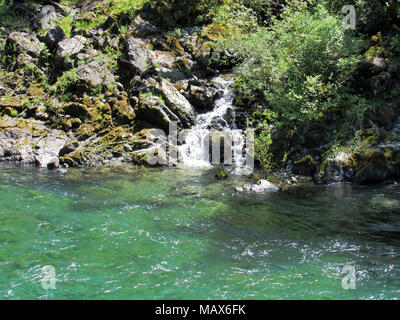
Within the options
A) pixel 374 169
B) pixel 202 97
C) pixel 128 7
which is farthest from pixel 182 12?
pixel 374 169

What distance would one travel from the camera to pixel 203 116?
18.7m

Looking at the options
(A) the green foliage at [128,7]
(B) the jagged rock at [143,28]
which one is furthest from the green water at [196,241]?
(A) the green foliage at [128,7]

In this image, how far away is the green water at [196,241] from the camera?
5.45m

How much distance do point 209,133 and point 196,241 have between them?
34.3 feet

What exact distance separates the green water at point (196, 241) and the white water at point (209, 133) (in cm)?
458

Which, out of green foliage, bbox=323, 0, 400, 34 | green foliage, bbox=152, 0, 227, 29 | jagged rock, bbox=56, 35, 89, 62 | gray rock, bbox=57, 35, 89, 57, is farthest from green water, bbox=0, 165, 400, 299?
green foliage, bbox=152, 0, 227, 29

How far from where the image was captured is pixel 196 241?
7305 mm

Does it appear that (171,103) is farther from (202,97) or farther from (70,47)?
(70,47)

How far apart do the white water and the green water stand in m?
4.58

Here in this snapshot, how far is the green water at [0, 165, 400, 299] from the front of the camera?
5453 millimetres

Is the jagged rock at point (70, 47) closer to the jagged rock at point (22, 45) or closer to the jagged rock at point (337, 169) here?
the jagged rock at point (22, 45)

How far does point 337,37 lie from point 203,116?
781 cm

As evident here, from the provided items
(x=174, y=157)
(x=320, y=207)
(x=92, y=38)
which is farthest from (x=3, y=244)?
(x=92, y=38)
